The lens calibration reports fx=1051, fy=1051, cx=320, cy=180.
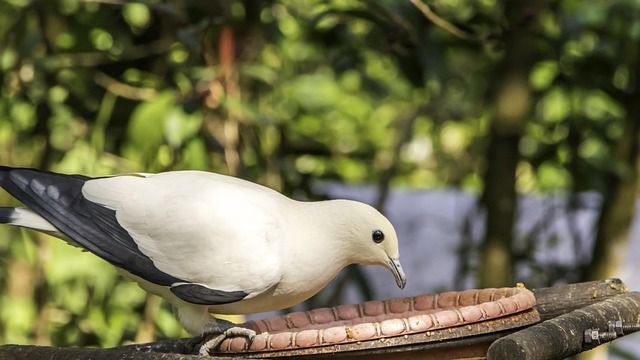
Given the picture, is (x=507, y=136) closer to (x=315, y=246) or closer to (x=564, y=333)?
(x=315, y=246)

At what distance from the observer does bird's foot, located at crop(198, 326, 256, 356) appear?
1.53 m

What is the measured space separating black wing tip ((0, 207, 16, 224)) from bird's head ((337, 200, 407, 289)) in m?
0.52

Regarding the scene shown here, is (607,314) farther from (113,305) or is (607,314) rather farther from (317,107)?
(317,107)

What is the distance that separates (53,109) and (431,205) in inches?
60.8

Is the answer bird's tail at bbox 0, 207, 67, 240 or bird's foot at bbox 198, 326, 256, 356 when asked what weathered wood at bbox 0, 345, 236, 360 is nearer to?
bird's foot at bbox 198, 326, 256, 356

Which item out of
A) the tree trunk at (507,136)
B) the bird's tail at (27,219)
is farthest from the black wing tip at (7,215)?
the tree trunk at (507,136)

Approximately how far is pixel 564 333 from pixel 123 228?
0.69 metres

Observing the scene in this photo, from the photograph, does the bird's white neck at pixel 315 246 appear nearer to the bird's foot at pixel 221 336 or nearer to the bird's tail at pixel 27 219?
the bird's foot at pixel 221 336

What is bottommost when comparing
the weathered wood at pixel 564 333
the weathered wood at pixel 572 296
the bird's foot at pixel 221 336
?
the weathered wood at pixel 564 333

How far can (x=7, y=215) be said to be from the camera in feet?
5.38

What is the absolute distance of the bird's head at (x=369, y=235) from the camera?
64.7 inches

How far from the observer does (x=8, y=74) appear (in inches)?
122

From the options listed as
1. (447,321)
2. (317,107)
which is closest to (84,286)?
(317,107)

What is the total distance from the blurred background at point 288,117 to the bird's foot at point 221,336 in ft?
3.09
